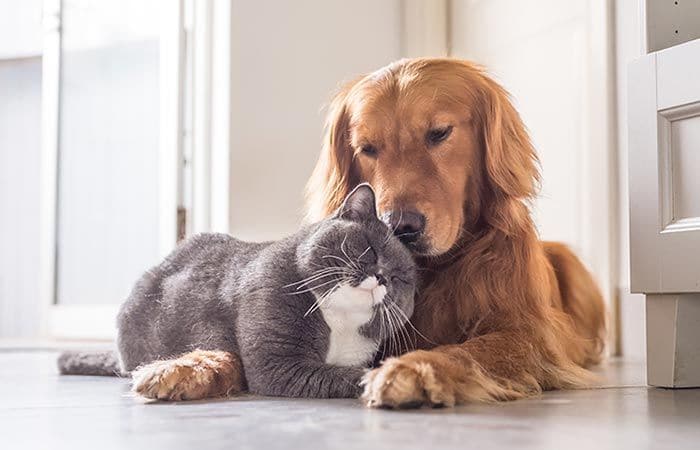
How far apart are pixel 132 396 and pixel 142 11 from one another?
235cm

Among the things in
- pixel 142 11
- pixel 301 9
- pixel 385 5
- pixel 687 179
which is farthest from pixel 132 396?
Answer: pixel 142 11

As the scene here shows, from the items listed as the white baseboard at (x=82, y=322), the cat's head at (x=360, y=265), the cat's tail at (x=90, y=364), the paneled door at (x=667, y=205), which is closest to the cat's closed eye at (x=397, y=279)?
the cat's head at (x=360, y=265)

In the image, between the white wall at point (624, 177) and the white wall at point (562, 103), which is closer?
the white wall at point (624, 177)

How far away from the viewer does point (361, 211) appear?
154 centimetres

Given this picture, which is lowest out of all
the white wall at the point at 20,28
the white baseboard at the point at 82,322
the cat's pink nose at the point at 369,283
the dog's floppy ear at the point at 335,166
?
the white baseboard at the point at 82,322

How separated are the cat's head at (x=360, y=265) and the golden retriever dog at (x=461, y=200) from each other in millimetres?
77

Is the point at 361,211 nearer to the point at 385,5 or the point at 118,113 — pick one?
the point at 385,5

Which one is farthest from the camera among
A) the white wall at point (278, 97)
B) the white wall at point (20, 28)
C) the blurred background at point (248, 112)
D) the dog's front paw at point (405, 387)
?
the white wall at point (20, 28)

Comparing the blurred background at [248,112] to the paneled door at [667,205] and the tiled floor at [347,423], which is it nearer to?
the paneled door at [667,205]

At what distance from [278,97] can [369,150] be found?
1311 millimetres

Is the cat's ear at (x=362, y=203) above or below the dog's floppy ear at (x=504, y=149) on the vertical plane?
below

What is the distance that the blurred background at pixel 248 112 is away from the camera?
272 cm

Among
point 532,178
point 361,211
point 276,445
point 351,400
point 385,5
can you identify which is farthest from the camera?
point 385,5

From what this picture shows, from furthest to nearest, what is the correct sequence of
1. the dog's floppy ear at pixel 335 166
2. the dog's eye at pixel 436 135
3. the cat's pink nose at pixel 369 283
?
the dog's floppy ear at pixel 335 166 < the dog's eye at pixel 436 135 < the cat's pink nose at pixel 369 283
